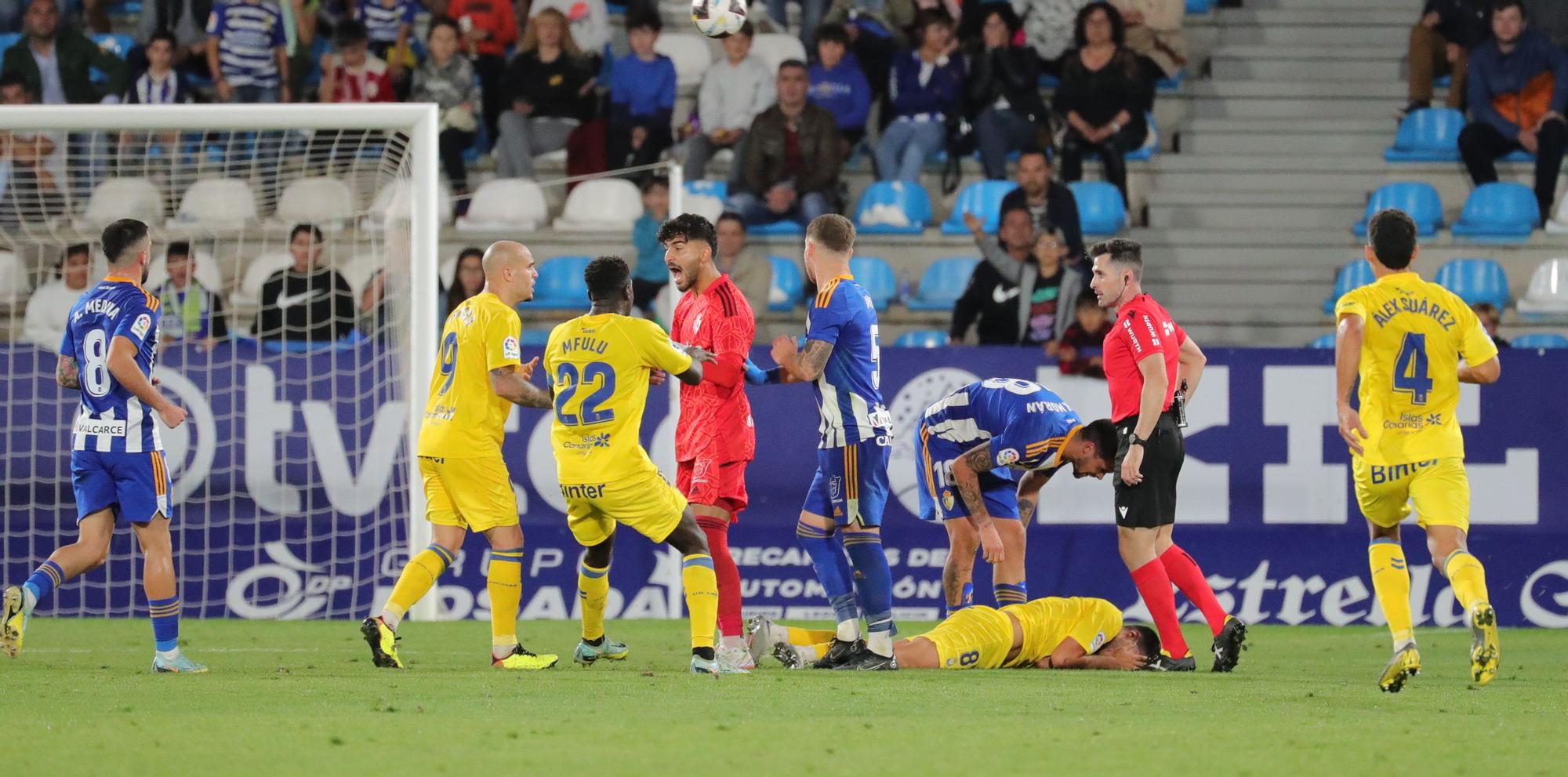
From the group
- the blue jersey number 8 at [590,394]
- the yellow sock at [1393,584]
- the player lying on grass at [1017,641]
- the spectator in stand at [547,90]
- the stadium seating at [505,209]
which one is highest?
the spectator in stand at [547,90]

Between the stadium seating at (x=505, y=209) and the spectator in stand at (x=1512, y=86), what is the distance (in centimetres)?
782

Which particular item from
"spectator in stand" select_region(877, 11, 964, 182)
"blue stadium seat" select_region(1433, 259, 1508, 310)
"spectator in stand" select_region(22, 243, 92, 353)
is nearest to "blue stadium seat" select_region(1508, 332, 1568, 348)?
"blue stadium seat" select_region(1433, 259, 1508, 310)

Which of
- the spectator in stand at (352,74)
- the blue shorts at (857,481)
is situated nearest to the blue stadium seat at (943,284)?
the spectator in stand at (352,74)

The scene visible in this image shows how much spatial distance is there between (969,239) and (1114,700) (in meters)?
8.52

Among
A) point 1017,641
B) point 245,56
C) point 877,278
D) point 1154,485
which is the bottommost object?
point 1017,641

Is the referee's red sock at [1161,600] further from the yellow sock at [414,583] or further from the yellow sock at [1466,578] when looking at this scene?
the yellow sock at [414,583]

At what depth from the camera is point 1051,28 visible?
16078 millimetres

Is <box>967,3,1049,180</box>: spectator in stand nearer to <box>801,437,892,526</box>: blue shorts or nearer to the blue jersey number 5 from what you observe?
<box>801,437,892,526</box>: blue shorts

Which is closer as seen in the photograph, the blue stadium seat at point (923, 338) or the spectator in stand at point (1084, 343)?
the spectator in stand at point (1084, 343)

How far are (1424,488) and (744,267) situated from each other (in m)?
7.68

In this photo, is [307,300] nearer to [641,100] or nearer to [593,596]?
[641,100]

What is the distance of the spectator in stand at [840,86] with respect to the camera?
50.5ft

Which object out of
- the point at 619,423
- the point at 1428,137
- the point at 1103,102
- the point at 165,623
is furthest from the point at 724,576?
the point at 1428,137

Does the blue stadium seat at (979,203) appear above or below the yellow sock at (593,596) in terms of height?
above
